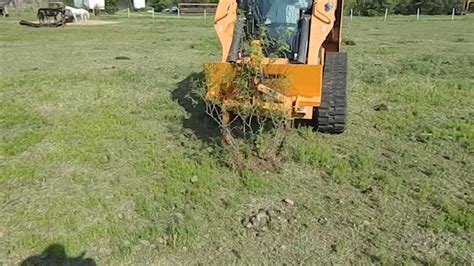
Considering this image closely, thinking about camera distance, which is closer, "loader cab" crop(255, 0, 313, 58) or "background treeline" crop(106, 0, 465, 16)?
"loader cab" crop(255, 0, 313, 58)

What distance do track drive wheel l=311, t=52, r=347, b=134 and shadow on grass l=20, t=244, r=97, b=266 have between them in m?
3.05

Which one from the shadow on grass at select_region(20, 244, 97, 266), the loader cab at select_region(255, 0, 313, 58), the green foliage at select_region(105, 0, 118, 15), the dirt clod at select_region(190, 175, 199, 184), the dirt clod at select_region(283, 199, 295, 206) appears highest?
the green foliage at select_region(105, 0, 118, 15)

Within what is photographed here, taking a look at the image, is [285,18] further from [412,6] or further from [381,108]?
[412,6]

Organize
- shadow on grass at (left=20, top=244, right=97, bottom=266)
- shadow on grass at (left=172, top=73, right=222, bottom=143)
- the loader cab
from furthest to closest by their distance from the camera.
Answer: shadow on grass at (left=172, top=73, right=222, bottom=143) → the loader cab → shadow on grass at (left=20, top=244, right=97, bottom=266)

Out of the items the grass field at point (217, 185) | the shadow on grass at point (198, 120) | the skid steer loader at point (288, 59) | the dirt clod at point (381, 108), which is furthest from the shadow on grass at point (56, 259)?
the dirt clod at point (381, 108)

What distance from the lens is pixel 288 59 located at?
4719mm

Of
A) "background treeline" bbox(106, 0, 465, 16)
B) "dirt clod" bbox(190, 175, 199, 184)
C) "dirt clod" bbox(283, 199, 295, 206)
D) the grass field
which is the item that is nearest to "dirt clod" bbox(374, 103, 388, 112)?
the grass field

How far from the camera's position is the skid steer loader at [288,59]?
4152mm

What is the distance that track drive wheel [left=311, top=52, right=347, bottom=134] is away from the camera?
498 cm

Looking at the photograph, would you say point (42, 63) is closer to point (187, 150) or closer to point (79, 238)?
point (187, 150)

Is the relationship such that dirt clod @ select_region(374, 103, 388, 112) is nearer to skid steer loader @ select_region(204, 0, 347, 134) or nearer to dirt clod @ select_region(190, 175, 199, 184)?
skid steer loader @ select_region(204, 0, 347, 134)

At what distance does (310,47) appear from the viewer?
4715mm

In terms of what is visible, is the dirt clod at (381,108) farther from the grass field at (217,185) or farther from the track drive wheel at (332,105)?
the track drive wheel at (332,105)

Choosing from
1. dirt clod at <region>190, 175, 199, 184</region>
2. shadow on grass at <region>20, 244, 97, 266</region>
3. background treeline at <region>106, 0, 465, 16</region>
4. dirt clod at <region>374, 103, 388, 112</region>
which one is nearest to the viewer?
shadow on grass at <region>20, 244, 97, 266</region>
